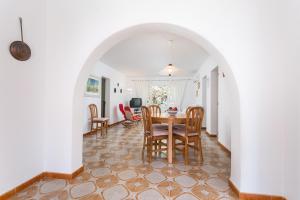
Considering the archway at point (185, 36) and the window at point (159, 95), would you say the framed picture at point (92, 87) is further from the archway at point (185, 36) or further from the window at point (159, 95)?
the window at point (159, 95)

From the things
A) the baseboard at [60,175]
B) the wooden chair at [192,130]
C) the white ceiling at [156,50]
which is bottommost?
the baseboard at [60,175]

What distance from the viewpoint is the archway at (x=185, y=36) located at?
1.97 metres

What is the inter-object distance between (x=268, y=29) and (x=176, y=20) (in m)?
1.03

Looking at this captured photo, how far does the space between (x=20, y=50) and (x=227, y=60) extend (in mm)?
2391

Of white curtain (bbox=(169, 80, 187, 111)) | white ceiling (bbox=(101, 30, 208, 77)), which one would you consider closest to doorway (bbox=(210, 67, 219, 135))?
white ceiling (bbox=(101, 30, 208, 77))

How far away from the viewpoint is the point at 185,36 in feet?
7.61

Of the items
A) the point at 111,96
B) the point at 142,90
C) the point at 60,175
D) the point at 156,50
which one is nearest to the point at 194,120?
the point at 60,175

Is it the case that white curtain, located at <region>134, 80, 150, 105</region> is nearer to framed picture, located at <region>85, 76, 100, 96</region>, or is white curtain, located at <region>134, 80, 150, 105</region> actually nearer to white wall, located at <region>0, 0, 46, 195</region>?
framed picture, located at <region>85, 76, 100, 96</region>

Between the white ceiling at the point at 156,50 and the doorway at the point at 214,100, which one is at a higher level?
the white ceiling at the point at 156,50

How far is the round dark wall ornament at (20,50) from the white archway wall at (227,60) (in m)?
0.09

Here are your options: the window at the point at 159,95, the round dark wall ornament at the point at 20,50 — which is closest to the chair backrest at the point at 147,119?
the round dark wall ornament at the point at 20,50

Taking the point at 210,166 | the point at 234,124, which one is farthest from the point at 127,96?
the point at 234,124

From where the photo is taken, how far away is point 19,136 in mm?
1932

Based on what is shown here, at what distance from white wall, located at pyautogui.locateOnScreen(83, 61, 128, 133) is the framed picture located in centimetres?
14
